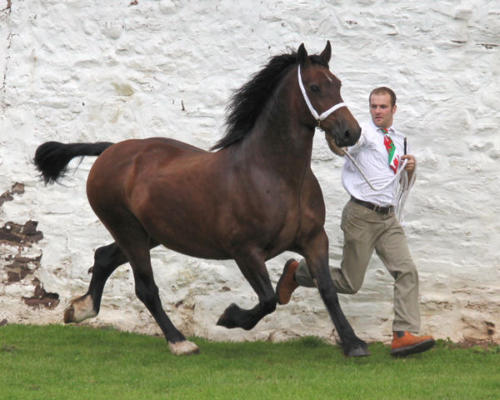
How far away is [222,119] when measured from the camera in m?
7.54

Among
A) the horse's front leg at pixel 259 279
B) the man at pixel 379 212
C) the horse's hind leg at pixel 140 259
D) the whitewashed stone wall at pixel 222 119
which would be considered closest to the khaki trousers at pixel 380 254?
the man at pixel 379 212

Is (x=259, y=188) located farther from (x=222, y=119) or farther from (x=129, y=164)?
(x=222, y=119)

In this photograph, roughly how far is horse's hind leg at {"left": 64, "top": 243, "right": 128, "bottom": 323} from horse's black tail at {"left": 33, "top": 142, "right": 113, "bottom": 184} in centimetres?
77

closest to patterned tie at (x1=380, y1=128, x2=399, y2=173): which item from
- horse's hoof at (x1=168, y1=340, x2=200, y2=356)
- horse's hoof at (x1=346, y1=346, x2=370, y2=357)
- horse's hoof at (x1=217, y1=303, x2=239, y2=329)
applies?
horse's hoof at (x1=346, y1=346, x2=370, y2=357)

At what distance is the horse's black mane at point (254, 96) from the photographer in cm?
600

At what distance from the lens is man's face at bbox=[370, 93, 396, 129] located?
6.20 meters

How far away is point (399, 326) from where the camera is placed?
609cm

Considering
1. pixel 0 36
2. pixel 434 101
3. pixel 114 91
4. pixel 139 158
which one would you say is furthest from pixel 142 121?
pixel 434 101

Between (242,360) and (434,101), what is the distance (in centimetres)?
256

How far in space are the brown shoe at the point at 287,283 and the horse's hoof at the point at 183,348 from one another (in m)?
0.72

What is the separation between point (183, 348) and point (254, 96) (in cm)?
193

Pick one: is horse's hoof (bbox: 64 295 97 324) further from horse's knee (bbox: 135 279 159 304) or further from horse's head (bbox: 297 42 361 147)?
horse's head (bbox: 297 42 361 147)

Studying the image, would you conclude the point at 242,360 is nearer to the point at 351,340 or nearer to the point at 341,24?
the point at 351,340

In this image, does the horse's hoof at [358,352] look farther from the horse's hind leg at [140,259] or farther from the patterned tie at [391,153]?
the horse's hind leg at [140,259]
